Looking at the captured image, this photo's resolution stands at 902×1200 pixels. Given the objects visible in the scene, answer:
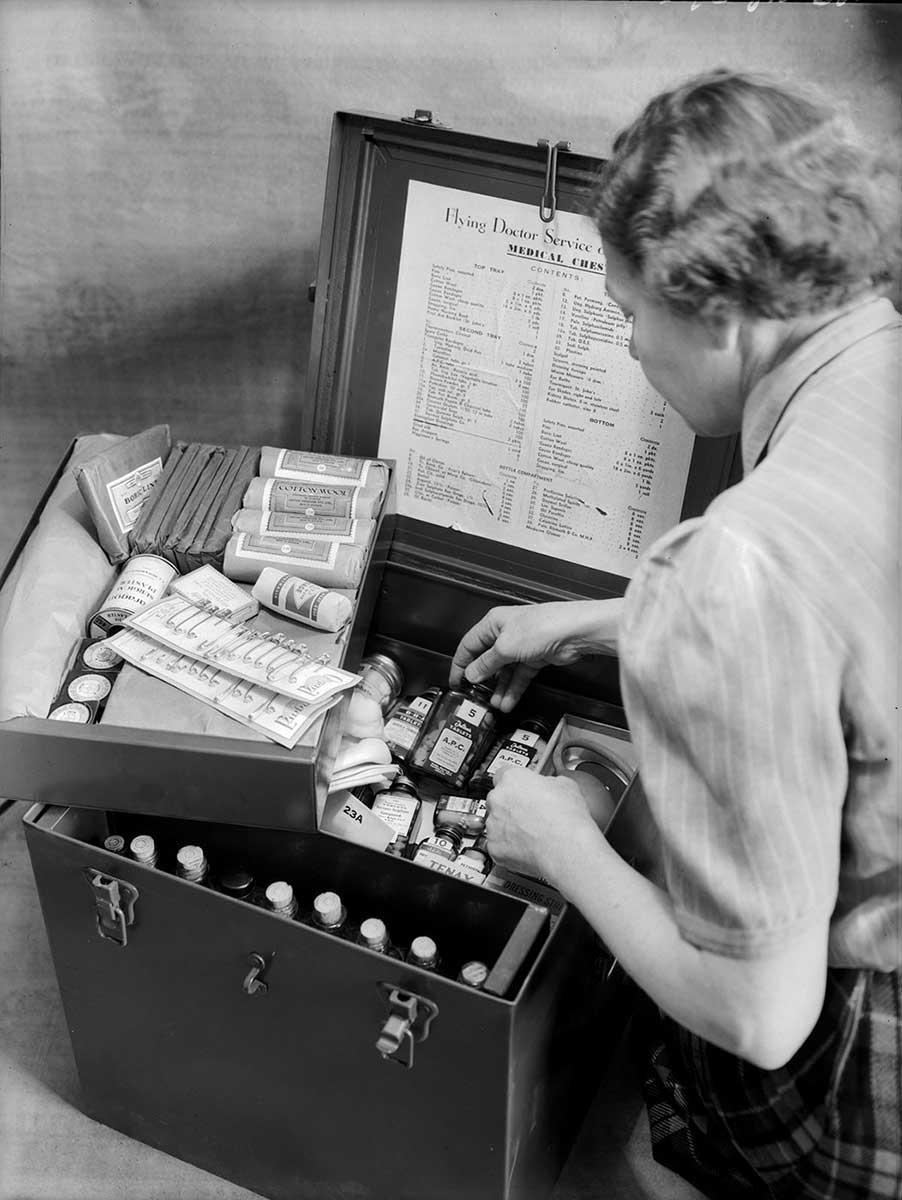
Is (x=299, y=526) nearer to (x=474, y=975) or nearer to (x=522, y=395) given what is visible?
(x=522, y=395)

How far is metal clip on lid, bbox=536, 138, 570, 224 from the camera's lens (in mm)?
1234

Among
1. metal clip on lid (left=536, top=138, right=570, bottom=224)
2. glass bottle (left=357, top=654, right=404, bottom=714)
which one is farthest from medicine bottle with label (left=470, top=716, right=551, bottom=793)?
metal clip on lid (left=536, top=138, right=570, bottom=224)

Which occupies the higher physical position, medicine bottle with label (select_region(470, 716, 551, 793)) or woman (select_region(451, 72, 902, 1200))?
woman (select_region(451, 72, 902, 1200))

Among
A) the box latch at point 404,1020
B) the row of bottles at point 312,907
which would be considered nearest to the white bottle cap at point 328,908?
the row of bottles at point 312,907

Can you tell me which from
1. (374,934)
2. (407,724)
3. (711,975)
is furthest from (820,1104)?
(407,724)

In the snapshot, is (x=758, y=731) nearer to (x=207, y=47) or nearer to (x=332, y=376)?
(x=332, y=376)

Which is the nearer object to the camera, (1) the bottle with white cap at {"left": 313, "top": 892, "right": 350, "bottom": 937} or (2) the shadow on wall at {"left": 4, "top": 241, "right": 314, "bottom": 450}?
(1) the bottle with white cap at {"left": 313, "top": 892, "right": 350, "bottom": 937}

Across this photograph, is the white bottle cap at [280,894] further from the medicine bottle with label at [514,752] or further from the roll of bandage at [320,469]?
the roll of bandage at [320,469]

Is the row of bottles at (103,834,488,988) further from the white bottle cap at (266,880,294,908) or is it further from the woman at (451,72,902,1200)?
the woman at (451,72,902,1200)

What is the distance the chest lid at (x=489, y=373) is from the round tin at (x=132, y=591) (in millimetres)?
304

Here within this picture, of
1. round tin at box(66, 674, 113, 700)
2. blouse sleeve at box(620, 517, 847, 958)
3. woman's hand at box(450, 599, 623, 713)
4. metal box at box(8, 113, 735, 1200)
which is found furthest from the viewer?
woman's hand at box(450, 599, 623, 713)

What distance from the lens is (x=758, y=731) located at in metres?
0.70

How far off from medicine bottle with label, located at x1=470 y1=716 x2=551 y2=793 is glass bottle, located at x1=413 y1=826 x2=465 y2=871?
0.08 m

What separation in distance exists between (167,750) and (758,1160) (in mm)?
651
